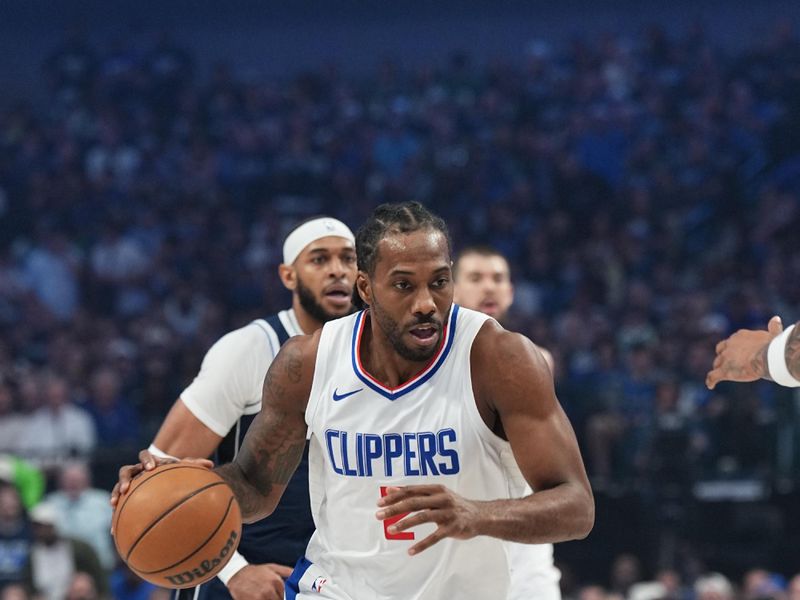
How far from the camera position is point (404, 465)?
3.44 m

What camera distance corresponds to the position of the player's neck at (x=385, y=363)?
11.7ft

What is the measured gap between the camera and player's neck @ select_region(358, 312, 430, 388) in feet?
11.7

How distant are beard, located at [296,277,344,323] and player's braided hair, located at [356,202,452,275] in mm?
1207

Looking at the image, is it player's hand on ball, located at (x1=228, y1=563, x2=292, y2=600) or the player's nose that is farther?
player's hand on ball, located at (x1=228, y1=563, x2=292, y2=600)

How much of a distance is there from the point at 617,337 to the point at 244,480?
7.72 m

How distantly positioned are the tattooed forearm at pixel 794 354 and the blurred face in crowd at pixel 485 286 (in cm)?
193

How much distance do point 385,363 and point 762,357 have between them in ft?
4.18

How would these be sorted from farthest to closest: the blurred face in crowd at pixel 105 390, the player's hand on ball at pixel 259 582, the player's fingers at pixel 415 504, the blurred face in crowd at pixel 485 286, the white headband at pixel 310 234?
1. the blurred face in crowd at pixel 105 390
2. the blurred face in crowd at pixel 485 286
3. the white headband at pixel 310 234
4. the player's hand on ball at pixel 259 582
5. the player's fingers at pixel 415 504

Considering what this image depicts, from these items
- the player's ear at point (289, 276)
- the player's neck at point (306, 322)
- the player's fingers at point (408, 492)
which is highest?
the player's ear at point (289, 276)

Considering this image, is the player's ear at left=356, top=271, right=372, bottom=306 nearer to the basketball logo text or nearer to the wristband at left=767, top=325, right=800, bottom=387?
the basketball logo text

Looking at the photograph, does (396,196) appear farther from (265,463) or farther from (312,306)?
(265,463)

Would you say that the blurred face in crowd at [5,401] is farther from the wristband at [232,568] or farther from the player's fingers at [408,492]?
the player's fingers at [408,492]

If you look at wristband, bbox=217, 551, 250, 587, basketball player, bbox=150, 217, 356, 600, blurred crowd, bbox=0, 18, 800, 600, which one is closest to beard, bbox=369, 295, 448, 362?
basketball player, bbox=150, 217, 356, 600

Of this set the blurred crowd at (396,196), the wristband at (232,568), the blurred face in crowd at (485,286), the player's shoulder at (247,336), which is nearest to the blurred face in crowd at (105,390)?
the blurred crowd at (396,196)
